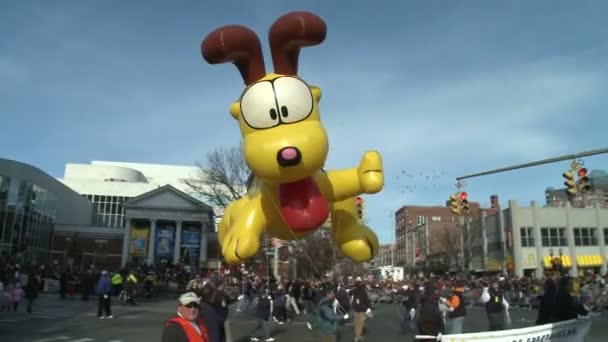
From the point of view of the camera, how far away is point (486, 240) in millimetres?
55500

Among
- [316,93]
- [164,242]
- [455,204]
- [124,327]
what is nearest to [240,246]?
[316,93]

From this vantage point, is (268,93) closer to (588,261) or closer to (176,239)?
(176,239)

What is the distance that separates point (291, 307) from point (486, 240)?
39523mm

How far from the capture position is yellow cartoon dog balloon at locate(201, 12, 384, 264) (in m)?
6.70

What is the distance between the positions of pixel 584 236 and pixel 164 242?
41956mm

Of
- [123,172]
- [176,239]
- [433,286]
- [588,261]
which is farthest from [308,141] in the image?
[123,172]

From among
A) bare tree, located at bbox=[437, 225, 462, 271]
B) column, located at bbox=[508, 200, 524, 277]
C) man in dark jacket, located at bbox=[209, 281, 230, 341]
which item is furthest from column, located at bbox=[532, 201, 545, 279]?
man in dark jacket, located at bbox=[209, 281, 230, 341]

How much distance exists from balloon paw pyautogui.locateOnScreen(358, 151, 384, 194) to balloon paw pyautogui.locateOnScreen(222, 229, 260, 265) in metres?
1.78

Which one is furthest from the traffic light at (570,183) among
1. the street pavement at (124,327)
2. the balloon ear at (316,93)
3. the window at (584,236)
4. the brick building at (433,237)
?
the window at (584,236)

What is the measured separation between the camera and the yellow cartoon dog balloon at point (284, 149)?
6699mm

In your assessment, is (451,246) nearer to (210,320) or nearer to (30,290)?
(30,290)

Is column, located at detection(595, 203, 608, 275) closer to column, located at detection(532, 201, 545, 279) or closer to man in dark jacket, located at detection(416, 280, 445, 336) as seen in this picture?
column, located at detection(532, 201, 545, 279)

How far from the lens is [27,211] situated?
4184 cm

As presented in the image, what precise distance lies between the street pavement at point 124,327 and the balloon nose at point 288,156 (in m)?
7.92
